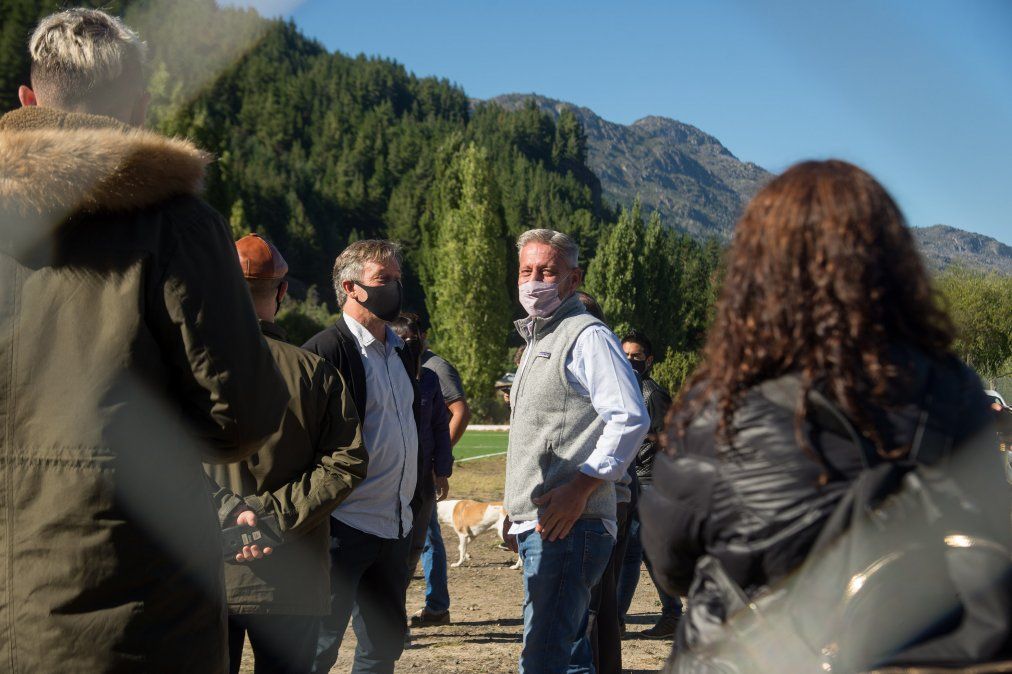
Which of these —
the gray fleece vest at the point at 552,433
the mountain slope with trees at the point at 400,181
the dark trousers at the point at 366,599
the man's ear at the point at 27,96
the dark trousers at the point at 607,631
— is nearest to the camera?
the man's ear at the point at 27,96

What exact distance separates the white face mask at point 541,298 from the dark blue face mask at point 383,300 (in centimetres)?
65

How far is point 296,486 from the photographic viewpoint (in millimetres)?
3539

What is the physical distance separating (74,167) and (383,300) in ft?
8.05

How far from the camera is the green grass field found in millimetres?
25134

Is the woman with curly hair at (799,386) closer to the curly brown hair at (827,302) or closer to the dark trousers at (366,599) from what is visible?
the curly brown hair at (827,302)

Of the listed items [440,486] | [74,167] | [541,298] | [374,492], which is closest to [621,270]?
[440,486]

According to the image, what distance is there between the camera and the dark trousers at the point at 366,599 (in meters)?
4.17

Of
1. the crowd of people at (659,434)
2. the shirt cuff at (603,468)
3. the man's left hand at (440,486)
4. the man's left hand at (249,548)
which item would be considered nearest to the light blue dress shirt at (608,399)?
the shirt cuff at (603,468)

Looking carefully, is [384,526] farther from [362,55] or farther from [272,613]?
[362,55]

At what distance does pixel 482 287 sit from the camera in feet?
188

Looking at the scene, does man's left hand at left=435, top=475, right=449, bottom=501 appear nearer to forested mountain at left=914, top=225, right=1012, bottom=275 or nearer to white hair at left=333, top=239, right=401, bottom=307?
white hair at left=333, top=239, right=401, bottom=307

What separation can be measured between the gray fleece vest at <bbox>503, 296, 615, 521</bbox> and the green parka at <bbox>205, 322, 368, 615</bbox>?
0.72m

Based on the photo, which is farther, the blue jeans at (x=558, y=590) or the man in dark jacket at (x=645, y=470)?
the man in dark jacket at (x=645, y=470)

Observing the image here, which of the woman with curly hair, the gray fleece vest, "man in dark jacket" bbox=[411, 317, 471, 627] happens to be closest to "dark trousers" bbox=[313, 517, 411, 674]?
the gray fleece vest
